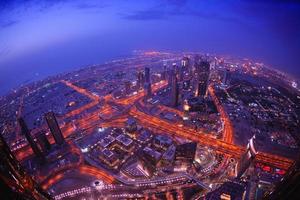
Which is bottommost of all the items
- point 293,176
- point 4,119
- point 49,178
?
point 4,119

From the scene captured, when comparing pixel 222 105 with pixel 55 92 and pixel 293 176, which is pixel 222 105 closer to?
pixel 293 176

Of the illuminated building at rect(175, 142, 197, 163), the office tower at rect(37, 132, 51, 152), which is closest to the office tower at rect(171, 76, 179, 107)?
the illuminated building at rect(175, 142, 197, 163)

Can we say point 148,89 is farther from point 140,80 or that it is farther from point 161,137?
point 161,137

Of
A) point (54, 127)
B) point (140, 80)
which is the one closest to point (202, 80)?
point (140, 80)

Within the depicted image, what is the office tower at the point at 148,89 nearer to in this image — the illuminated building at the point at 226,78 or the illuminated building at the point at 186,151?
the illuminated building at the point at 226,78

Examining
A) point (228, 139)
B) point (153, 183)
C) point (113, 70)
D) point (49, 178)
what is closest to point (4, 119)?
point (49, 178)

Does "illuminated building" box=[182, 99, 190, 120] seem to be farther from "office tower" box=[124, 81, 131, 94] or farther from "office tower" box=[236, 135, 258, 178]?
"office tower" box=[124, 81, 131, 94]

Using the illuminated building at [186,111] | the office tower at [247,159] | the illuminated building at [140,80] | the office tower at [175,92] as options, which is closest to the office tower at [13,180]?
the office tower at [247,159]
